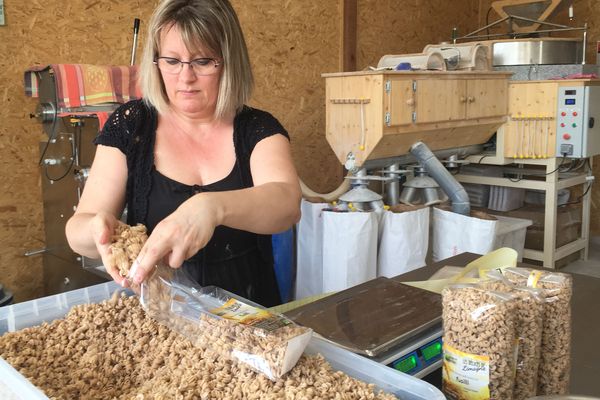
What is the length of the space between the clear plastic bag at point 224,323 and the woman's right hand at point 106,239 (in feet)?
0.15

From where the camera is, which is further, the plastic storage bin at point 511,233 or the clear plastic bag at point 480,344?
the plastic storage bin at point 511,233

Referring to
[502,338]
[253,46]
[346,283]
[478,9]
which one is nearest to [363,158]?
[346,283]

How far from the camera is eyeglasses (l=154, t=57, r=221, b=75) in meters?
1.38

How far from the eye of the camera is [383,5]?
4789mm

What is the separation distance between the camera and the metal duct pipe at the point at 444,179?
11.2 ft

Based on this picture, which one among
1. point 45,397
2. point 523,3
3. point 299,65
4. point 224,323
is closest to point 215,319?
point 224,323

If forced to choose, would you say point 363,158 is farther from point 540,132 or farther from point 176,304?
point 176,304

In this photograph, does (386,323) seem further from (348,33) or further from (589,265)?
(589,265)

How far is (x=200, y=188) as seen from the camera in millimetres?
1471

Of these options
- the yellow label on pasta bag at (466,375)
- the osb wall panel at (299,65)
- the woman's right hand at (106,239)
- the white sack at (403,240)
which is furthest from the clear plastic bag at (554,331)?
the osb wall panel at (299,65)

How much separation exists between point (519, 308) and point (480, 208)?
13.0 feet

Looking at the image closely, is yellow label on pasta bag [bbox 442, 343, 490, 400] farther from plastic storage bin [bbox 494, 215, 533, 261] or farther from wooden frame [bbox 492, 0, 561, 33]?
wooden frame [bbox 492, 0, 561, 33]

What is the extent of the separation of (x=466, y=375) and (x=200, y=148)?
931 millimetres

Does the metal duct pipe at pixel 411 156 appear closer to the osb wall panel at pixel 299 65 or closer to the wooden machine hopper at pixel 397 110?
the wooden machine hopper at pixel 397 110
